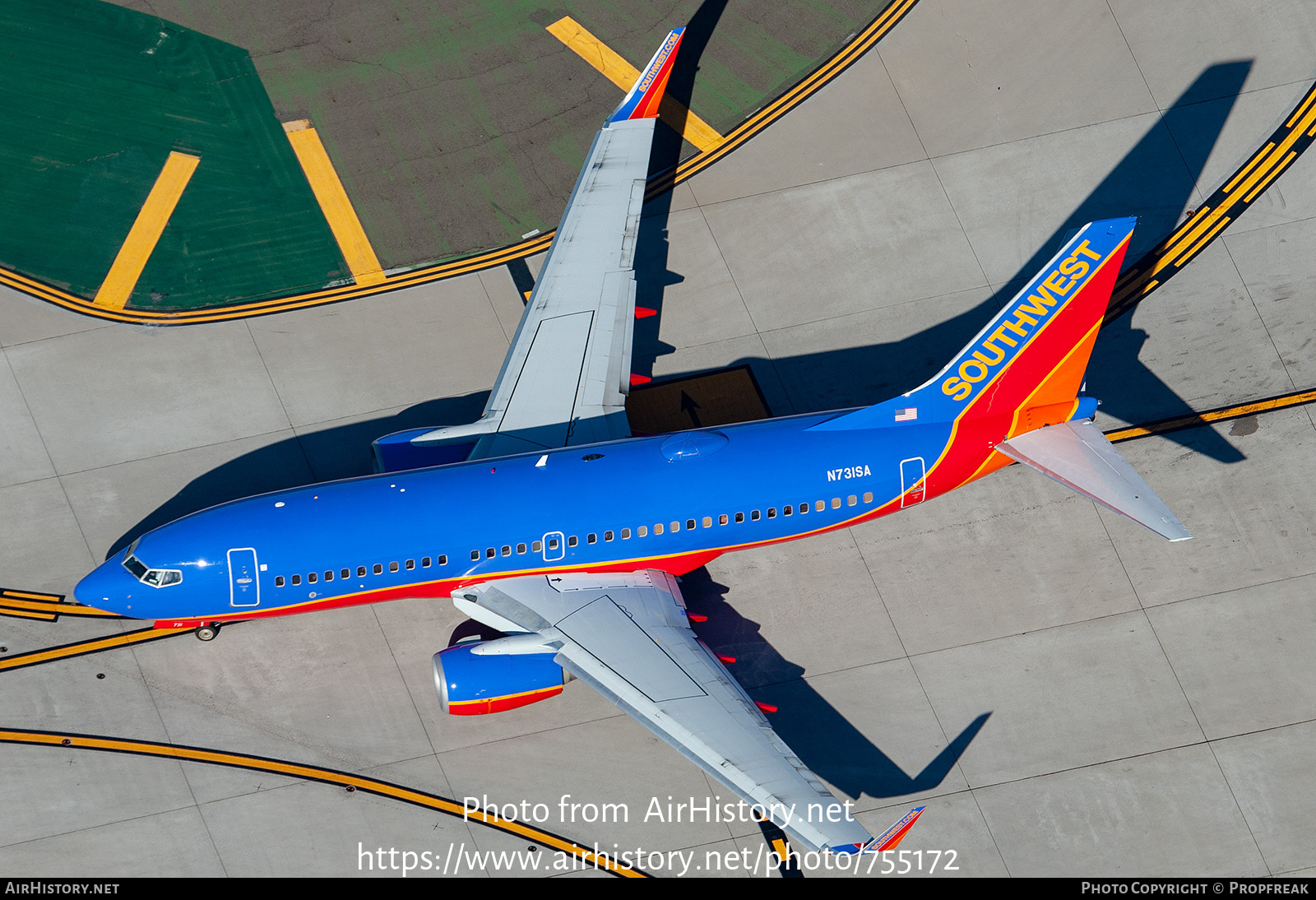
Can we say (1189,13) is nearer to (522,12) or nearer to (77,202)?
(522,12)

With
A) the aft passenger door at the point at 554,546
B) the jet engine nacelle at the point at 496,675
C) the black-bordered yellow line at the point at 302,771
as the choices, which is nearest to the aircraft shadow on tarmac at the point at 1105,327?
the aft passenger door at the point at 554,546

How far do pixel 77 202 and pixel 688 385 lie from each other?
2086 centimetres

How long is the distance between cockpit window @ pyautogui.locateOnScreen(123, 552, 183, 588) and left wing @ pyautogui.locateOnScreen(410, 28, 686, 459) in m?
7.00

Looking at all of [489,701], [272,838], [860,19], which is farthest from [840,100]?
[272,838]

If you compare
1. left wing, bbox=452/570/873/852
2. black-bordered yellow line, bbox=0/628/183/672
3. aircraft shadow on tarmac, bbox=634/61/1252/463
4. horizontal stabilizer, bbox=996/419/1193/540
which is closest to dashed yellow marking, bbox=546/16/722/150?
aircraft shadow on tarmac, bbox=634/61/1252/463

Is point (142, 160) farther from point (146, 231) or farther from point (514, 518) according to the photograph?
point (514, 518)

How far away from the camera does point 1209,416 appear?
31125 mm

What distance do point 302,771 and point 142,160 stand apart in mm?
20651

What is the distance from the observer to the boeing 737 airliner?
2553 centimetres

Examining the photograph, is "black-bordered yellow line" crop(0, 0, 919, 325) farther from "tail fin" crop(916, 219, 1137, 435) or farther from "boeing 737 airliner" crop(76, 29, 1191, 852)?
"tail fin" crop(916, 219, 1137, 435)

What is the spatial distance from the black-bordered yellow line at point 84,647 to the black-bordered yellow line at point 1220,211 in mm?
30135

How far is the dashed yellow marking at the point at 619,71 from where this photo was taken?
34.5m

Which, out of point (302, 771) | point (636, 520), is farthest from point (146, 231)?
point (636, 520)

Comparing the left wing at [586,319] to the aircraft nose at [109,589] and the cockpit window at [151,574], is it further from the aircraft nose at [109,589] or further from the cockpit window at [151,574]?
the aircraft nose at [109,589]
